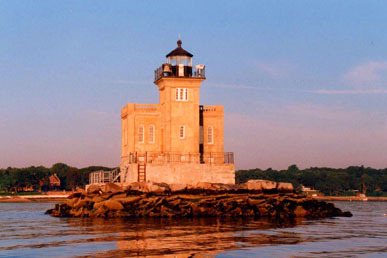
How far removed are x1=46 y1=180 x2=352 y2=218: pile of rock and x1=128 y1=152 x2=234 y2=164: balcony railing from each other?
138 inches

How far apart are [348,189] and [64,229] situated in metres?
113

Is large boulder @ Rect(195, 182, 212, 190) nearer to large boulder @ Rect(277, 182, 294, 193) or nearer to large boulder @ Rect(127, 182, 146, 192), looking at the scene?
large boulder @ Rect(127, 182, 146, 192)

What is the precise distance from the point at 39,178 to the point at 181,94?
275 ft

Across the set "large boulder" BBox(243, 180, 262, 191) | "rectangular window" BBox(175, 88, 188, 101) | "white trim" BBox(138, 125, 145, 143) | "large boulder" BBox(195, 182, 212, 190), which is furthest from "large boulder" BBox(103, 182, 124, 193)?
"large boulder" BBox(243, 180, 262, 191)

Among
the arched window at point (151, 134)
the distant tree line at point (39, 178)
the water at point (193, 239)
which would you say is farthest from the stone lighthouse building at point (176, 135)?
the distant tree line at point (39, 178)

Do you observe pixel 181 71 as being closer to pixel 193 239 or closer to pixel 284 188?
pixel 284 188

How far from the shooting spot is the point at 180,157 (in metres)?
46.7

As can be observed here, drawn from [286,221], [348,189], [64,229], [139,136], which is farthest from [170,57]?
[348,189]

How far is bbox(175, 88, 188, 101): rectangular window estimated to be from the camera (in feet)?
156

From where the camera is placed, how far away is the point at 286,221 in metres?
36.8

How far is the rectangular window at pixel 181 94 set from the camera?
47531 mm

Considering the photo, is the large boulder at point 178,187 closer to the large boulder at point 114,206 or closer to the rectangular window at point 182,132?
the large boulder at point 114,206

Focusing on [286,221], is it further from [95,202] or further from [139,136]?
[139,136]

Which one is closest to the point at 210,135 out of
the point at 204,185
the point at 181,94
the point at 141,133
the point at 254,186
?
the point at 181,94
